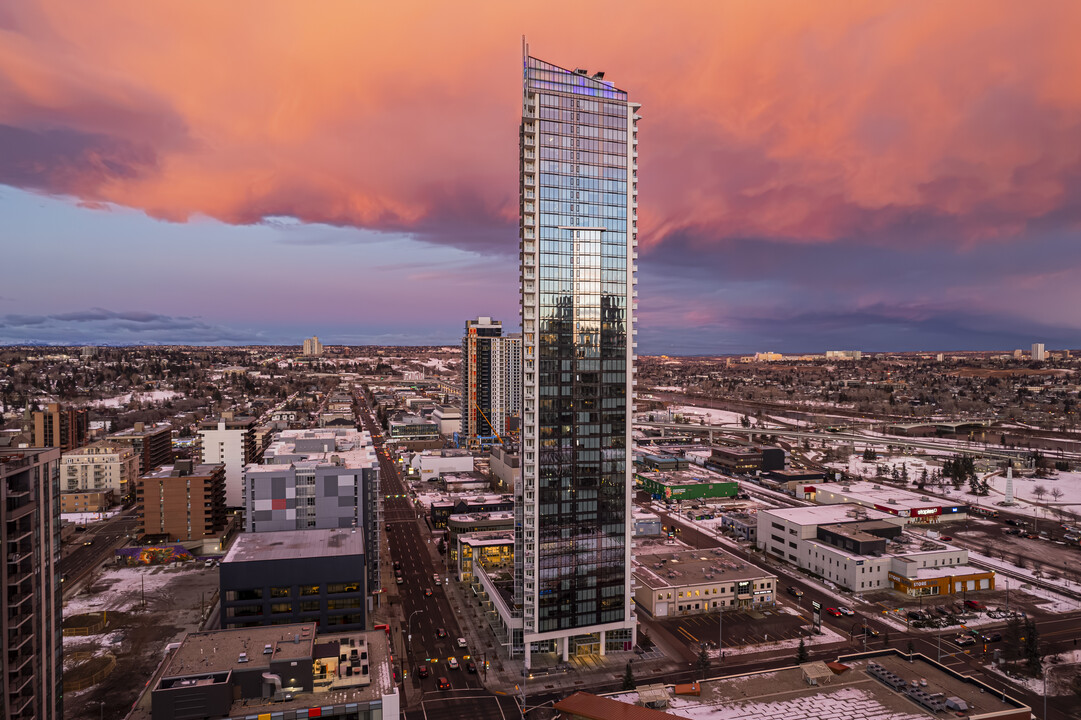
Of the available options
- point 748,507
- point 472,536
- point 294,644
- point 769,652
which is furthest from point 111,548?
point 748,507

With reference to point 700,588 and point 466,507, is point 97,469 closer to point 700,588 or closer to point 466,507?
point 466,507

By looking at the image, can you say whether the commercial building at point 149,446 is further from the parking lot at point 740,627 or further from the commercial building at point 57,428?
the parking lot at point 740,627

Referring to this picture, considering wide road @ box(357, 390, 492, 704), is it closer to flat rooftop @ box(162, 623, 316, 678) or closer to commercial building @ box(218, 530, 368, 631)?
commercial building @ box(218, 530, 368, 631)

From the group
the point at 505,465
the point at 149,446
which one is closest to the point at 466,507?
the point at 505,465

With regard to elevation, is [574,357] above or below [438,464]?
above

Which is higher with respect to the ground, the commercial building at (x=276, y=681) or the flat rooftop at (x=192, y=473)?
the flat rooftop at (x=192, y=473)

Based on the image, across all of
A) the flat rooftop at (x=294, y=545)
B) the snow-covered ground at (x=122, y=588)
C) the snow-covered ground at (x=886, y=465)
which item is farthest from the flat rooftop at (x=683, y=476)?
the snow-covered ground at (x=122, y=588)

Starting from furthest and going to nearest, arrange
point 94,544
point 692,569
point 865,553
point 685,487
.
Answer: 1. point 685,487
2. point 94,544
3. point 865,553
4. point 692,569
